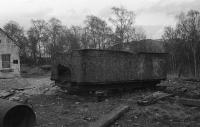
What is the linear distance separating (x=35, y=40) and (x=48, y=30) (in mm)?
3820

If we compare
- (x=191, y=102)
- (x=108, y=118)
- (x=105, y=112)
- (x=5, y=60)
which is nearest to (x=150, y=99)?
(x=191, y=102)

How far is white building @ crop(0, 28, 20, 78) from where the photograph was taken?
19906 mm

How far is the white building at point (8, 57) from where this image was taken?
65.3 feet

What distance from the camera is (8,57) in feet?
66.7

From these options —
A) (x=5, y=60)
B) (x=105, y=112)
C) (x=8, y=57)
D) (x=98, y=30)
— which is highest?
(x=98, y=30)

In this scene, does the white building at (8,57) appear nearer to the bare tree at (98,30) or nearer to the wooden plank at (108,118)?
the wooden plank at (108,118)

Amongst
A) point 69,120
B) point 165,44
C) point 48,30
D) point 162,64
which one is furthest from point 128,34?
point 69,120

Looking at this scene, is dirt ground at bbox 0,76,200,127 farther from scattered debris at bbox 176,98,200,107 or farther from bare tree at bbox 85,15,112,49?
bare tree at bbox 85,15,112,49

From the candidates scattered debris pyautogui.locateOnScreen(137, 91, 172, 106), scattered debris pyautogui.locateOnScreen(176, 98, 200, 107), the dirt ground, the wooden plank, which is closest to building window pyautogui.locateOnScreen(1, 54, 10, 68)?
the dirt ground

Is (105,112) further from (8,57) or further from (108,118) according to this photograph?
(8,57)

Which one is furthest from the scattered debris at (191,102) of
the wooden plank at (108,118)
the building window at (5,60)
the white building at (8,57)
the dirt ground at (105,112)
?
the building window at (5,60)

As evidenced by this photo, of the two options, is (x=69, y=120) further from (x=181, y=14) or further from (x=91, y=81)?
(x=181, y=14)

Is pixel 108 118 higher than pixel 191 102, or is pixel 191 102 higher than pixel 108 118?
pixel 191 102

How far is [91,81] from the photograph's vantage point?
9617mm
